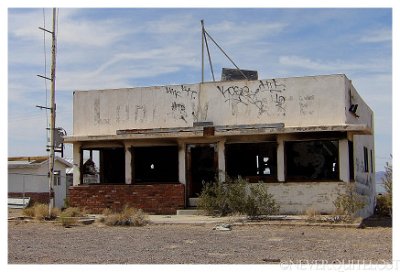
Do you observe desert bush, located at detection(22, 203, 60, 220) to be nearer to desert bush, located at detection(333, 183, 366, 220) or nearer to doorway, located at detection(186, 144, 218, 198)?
doorway, located at detection(186, 144, 218, 198)

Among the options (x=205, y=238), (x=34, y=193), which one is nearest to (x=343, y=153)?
(x=205, y=238)

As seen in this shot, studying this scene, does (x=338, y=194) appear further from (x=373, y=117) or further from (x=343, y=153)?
(x=373, y=117)

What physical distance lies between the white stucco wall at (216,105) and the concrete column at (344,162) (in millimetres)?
694

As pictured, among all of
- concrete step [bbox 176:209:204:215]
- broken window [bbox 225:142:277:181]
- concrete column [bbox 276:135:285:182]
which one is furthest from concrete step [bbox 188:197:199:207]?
concrete column [bbox 276:135:285:182]

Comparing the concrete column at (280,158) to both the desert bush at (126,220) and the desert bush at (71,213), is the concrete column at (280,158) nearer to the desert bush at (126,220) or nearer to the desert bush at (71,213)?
the desert bush at (126,220)

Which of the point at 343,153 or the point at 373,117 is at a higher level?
the point at 373,117

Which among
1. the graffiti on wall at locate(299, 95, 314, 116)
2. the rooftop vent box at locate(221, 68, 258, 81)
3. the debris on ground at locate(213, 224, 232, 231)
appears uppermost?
the rooftop vent box at locate(221, 68, 258, 81)

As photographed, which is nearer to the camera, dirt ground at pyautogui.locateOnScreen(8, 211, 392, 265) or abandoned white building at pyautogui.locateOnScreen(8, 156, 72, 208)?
dirt ground at pyautogui.locateOnScreen(8, 211, 392, 265)

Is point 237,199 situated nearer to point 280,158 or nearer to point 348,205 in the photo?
point 280,158

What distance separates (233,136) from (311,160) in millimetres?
3265

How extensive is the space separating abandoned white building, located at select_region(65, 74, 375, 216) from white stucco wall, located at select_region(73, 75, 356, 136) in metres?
0.03

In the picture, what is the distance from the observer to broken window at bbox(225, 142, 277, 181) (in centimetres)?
2133

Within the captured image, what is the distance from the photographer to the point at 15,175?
35.4 meters

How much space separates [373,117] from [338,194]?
381 inches
